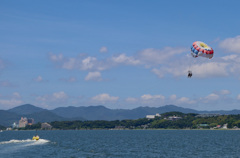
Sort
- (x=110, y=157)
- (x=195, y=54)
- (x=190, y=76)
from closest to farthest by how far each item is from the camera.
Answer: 1. (x=190, y=76)
2. (x=195, y=54)
3. (x=110, y=157)

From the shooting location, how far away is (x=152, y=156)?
396 ft

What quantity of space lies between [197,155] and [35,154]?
178 feet

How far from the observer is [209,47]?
108m

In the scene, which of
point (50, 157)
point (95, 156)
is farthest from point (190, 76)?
point (50, 157)

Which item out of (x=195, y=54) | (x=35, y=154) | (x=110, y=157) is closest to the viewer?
(x=195, y=54)

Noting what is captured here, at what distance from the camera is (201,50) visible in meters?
105

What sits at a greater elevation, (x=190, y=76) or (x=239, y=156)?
(x=190, y=76)

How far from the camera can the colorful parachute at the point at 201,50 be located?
104500 mm

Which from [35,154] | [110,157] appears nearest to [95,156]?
[110,157]

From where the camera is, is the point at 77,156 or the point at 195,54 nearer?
the point at 195,54

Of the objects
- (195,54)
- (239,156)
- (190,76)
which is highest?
(195,54)

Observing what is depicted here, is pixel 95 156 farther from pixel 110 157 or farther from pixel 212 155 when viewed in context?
pixel 212 155

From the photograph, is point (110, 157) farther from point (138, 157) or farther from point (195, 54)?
point (195, 54)

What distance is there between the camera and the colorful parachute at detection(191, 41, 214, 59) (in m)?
104
